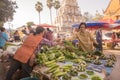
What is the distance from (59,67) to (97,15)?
6356 centimetres

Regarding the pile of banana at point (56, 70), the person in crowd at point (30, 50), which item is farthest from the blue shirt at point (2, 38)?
the pile of banana at point (56, 70)

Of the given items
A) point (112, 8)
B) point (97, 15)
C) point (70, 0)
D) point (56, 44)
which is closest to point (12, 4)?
point (112, 8)

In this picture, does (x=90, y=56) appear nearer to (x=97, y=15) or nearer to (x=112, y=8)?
(x=112, y=8)

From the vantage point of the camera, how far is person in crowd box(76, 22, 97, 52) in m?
6.77

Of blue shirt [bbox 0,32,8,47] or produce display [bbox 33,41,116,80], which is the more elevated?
blue shirt [bbox 0,32,8,47]

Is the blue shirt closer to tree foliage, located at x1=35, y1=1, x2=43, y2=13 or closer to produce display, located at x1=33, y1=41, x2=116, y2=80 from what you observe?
produce display, located at x1=33, y1=41, x2=116, y2=80

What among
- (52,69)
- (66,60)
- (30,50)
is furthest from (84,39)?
(52,69)

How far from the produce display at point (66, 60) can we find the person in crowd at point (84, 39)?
0.63 feet

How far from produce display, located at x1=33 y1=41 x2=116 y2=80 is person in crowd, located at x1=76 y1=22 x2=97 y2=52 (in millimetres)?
194

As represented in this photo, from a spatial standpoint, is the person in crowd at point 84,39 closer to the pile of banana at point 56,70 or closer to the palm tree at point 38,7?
the pile of banana at point 56,70

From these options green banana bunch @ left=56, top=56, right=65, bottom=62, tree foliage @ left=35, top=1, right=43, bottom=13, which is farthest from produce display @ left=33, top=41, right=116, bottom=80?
tree foliage @ left=35, top=1, right=43, bottom=13

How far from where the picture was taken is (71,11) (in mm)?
83562

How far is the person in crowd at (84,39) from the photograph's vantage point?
6.77m

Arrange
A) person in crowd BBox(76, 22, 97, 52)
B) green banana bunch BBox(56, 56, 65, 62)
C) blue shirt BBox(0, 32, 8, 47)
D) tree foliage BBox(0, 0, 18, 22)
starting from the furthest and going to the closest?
tree foliage BBox(0, 0, 18, 22), blue shirt BBox(0, 32, 8, 47), person in crowd BBox(76, 22, 97, 52), green banana bunch BBox(56, 56, 65, 62)
